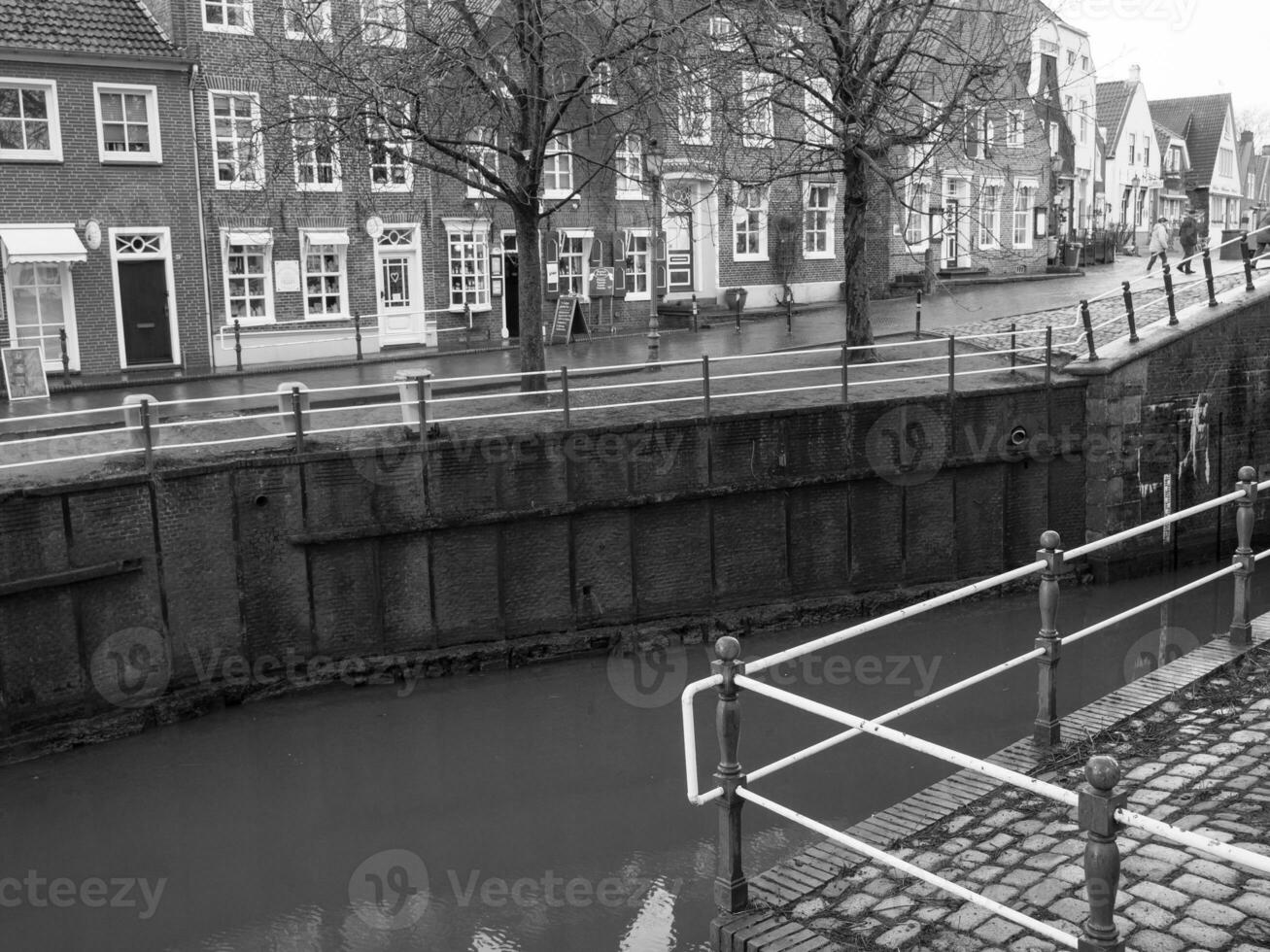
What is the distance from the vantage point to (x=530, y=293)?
55.2ft

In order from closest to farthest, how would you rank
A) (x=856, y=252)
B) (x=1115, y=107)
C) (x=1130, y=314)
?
1. (x=1130, y=314)
2. (x=856, y=252)
3. (x=1115, y=107)

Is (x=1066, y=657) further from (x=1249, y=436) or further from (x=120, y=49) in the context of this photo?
(x=120, y=49)

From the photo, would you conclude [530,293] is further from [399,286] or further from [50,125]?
[399,286]

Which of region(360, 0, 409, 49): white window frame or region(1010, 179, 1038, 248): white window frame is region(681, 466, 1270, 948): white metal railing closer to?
region(360, 0, 409, 49): white window frame

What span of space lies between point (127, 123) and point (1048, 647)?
22.1m

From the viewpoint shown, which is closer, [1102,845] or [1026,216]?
[1102,845]

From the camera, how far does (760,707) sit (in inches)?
495

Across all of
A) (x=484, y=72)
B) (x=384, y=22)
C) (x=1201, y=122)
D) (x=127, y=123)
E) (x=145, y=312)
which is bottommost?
(x=145, y=312)

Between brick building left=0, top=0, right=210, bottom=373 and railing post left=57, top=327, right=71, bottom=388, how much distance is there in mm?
90

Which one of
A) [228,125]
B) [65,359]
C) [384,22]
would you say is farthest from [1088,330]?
[228,125]

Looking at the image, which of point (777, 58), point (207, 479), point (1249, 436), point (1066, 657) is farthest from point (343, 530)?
point (1249, 436)

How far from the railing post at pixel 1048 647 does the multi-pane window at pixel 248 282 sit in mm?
21136

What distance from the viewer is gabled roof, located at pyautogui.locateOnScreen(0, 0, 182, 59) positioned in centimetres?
2231

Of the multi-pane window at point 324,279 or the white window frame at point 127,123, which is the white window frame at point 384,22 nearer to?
the white window frame at point 127,123
